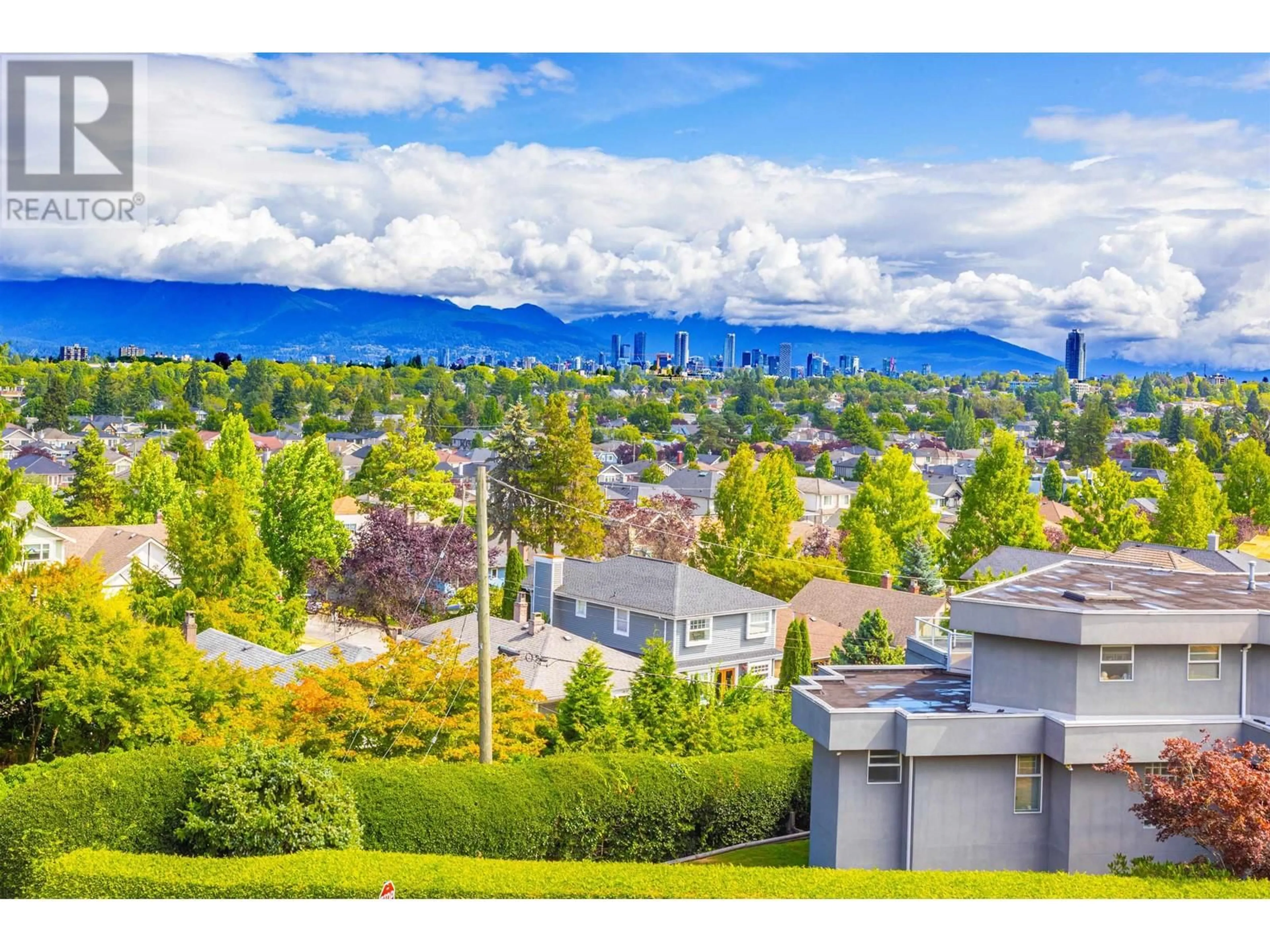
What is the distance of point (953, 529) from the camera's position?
4594 cm

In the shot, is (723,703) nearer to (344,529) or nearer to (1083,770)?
(1083,770)

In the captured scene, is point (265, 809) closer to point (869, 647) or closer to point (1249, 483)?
point (869, 647)

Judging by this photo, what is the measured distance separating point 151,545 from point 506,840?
114 ft

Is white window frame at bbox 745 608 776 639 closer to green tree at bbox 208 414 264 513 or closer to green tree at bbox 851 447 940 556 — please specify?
green tree at bbox 851 447 940 556

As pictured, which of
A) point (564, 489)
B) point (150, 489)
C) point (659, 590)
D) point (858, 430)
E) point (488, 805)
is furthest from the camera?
point (858, 430)

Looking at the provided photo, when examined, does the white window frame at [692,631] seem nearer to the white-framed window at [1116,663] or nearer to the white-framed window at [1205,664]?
the white-framed window at [1116,663]

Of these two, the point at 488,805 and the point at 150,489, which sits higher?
the point at 150,489

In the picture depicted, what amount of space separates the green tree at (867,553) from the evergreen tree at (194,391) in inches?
5171

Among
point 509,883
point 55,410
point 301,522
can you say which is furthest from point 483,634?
point 55,410

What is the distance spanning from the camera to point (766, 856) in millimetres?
17469

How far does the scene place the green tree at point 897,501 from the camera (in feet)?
154

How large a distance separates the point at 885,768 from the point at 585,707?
22.1 feet

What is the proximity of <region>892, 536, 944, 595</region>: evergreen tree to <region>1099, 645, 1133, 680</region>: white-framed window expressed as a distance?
1033 inches

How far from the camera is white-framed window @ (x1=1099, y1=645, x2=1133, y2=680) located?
15289 millimetres
